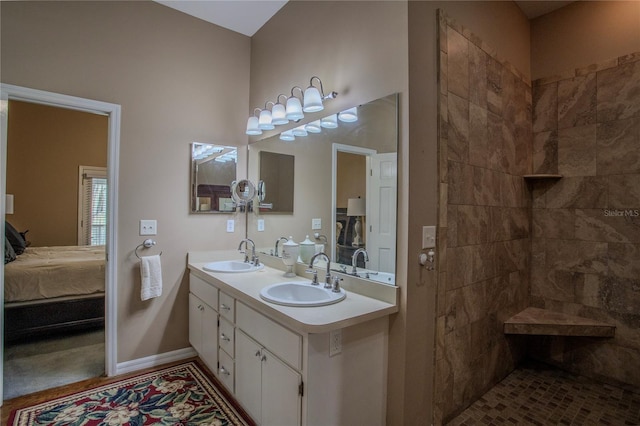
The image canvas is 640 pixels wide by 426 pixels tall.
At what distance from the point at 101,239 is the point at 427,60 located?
19.3ft

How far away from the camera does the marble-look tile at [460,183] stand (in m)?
1.90

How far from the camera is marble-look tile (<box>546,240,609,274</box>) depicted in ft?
7.77

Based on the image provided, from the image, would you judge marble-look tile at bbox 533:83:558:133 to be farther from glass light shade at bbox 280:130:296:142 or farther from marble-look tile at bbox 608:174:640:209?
glass light shade at bbox 280:130:296:142

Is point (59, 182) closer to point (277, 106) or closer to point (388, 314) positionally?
point (277, 106)

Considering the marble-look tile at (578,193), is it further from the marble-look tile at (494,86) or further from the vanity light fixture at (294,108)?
the vanity light fixture at (294,108)

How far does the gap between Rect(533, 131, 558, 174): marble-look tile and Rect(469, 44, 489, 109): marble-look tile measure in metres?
0.91

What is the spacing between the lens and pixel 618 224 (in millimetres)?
2287

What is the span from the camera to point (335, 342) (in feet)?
4.78

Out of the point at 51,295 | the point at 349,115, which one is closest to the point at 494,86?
the point at 349,115

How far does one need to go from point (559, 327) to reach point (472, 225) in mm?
1089

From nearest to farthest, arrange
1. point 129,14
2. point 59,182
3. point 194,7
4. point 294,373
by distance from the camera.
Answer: point 294,373
point 129,14
point 194,7
point 59,182

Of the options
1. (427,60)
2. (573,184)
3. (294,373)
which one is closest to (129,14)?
(427,60)

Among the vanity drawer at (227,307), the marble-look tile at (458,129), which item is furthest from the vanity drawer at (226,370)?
the marble-look tile at (458,129)

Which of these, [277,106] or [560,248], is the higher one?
[277,106]
